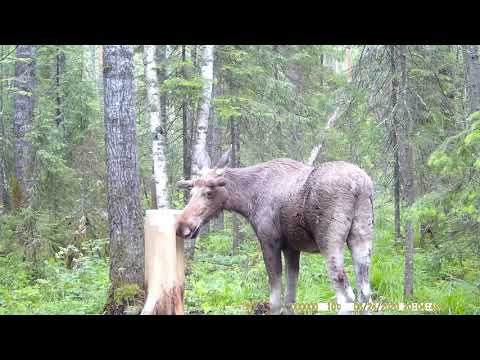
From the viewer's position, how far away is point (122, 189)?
6.91m

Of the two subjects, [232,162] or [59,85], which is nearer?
[232,162]

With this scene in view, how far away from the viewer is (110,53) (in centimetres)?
716

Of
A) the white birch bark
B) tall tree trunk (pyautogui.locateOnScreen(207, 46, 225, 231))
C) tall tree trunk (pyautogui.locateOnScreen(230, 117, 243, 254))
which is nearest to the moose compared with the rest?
the white birch bark

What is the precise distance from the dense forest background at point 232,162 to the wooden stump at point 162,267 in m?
1.15

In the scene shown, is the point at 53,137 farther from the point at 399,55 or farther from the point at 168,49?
the point at 399,55

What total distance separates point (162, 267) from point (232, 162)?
776 centimetres

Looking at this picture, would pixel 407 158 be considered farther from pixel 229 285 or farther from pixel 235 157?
pixel 235 157

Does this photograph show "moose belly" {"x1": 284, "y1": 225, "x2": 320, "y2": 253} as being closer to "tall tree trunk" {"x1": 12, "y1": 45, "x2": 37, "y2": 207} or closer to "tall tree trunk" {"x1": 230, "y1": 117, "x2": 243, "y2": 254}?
"tall tree trunk" {"x1": 230, "y1": 117, "x2": 243, "y2": 254}

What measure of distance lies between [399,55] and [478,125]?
2.53m

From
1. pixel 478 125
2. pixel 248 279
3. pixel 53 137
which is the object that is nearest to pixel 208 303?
pixel 248 279

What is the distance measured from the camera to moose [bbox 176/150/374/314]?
587 cm

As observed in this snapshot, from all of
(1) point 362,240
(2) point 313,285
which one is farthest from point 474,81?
(1) point 362,240

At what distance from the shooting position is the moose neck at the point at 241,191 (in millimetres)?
6934

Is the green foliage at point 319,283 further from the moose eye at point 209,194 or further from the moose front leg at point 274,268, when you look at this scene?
the moose eye at point 209,194
